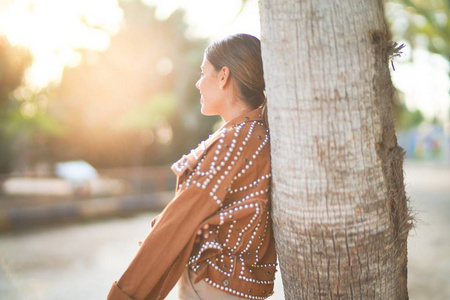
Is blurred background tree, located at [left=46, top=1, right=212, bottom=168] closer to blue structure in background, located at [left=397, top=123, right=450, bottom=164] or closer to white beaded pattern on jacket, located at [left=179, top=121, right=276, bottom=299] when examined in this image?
blue structure in background, located at [left=397, top=123, right=450, bottom=164]

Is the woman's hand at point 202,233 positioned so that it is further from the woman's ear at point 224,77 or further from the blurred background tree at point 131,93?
the blurred background tree at point 131,93

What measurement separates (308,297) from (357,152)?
600mm

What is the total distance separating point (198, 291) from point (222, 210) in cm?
38

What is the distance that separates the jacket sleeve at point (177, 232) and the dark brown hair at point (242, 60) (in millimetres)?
366

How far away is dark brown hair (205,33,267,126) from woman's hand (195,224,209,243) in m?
0.54

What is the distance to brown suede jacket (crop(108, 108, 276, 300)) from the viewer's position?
1.73 metres

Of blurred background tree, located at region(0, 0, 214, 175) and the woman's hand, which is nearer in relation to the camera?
the woman's hand

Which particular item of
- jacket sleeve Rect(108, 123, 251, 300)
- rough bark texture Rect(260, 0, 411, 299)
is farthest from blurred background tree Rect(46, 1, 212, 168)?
rough bark texture Rect(260, 0, 411, 299)

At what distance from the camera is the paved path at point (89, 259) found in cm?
646

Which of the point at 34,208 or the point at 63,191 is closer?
the point at 34,208

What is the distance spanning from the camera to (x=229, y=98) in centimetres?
205

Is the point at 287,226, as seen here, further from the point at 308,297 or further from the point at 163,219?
the point at 163,219

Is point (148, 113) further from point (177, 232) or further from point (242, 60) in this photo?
point (177, 232)

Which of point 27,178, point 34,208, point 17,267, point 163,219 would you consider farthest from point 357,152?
point 27,178
